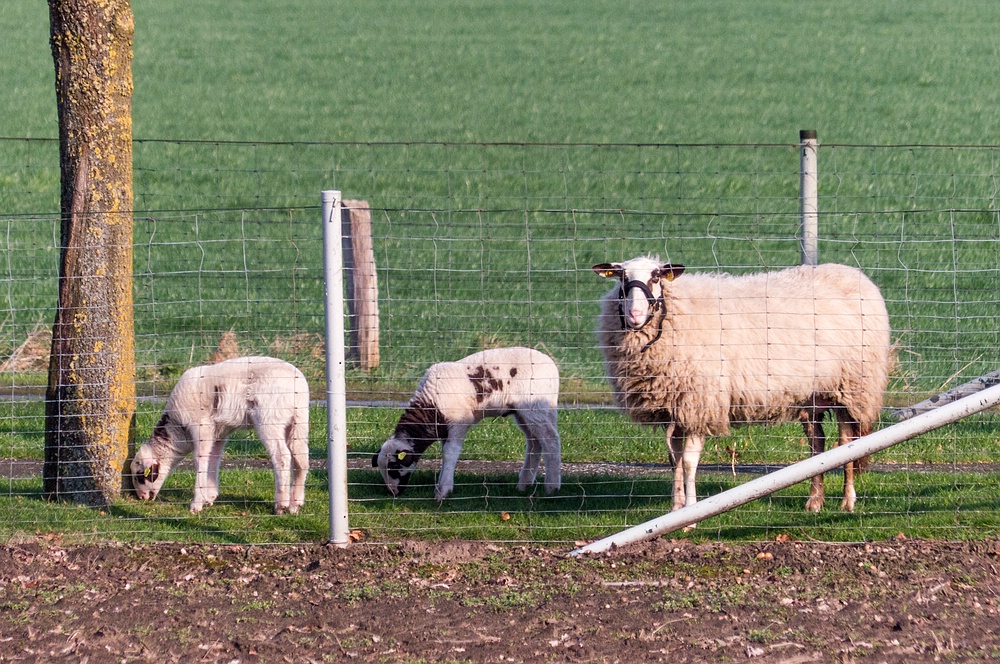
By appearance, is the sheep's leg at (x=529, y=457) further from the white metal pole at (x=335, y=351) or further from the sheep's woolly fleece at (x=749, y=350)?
the white metal pole at (x=335, y=351)

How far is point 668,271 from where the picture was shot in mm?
6914

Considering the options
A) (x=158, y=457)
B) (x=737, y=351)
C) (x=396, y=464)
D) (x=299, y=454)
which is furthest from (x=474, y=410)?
(x=158, y=457)

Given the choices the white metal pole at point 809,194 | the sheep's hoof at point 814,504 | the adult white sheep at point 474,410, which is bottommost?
the sheep's hoof at point 814,504

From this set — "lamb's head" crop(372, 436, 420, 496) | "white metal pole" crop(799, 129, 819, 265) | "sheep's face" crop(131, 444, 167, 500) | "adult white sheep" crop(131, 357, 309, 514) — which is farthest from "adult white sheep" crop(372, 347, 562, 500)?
"white metal pole" crop(799, 129, 819, 265)

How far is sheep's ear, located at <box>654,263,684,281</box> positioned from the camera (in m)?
6.89

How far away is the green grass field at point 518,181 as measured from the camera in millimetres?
8086

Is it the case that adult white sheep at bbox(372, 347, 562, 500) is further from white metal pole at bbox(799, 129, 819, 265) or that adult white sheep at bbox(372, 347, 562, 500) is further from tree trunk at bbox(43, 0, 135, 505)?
white metal pole at bbox(799, 129, 819, 265)

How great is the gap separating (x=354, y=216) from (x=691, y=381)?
474cm

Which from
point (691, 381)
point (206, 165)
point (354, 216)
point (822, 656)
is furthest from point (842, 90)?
point (822, 656)

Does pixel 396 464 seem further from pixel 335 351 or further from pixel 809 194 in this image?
pixel 809 194

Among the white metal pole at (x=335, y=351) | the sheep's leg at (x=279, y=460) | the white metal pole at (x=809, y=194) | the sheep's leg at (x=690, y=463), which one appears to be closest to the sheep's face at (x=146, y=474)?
the sheep's leg at (x=279, y=460)

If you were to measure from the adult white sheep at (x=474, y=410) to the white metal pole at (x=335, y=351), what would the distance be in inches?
54.2

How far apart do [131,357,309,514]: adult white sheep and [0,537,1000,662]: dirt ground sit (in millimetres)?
850

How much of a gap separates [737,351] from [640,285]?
83cm
